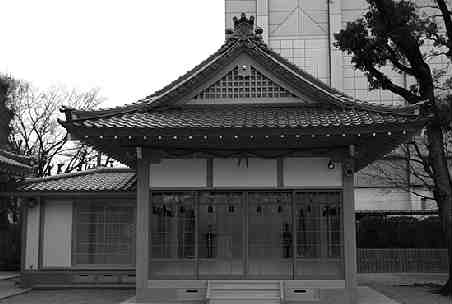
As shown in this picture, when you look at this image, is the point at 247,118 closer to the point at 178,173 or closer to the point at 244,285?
the point at 178,173

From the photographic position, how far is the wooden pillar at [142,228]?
1220 centimetres

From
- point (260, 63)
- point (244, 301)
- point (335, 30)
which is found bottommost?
point (244, 301)

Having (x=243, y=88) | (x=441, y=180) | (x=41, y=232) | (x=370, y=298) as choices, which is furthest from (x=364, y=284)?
(x=41, y=232)

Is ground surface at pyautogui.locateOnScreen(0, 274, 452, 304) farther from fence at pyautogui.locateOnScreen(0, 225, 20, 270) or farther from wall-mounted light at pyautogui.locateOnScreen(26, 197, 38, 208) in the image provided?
fence at pyautogui.locateOnScreen(0, 225, 20, 270)

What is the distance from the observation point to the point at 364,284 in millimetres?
17125

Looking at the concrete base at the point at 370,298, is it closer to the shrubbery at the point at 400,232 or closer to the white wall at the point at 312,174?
the white wall at the point at 312,174

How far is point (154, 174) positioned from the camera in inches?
494

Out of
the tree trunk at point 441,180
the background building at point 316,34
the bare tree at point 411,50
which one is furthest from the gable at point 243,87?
the background building at point 316,34

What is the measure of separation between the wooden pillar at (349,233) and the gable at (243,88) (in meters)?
2.28

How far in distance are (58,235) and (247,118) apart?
7.84 metres

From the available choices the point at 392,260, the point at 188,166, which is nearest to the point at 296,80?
the point at 188,166

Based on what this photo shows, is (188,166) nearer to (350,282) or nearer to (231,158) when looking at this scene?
(231,158)

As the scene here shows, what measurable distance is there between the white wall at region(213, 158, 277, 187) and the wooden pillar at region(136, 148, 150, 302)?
5.21 ft

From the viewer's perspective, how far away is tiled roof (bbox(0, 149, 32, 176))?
54.2 feet
